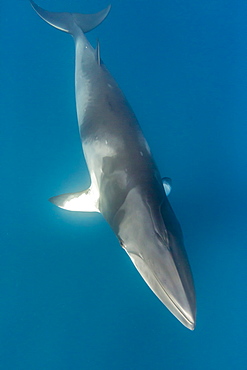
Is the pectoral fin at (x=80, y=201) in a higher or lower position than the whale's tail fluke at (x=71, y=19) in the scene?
lower

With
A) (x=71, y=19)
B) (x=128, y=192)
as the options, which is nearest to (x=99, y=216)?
(x=128, y=192)

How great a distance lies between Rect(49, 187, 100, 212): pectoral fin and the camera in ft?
17.9

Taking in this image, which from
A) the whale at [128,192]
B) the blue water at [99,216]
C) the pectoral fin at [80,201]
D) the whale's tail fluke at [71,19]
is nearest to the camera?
the whale at [128,192]

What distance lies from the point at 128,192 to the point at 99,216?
6.93 feet

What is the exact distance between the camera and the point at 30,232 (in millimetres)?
6434

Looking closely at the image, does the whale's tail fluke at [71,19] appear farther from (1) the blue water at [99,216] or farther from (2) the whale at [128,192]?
(1) the blue water at [99,216]

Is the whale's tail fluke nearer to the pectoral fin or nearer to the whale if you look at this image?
the whale

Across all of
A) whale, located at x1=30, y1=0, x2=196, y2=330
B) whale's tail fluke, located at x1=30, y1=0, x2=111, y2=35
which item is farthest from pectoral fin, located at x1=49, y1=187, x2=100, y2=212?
whale's tail fluke, located at x1=30, y1=0, x2=111, y2=35

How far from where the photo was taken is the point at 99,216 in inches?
249

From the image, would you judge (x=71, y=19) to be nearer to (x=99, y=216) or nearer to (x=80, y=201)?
(x=80, y=201)

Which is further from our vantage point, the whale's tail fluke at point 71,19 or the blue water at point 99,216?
the whale's tail fluke at point 71,19

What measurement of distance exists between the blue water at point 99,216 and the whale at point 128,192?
1.03 meters

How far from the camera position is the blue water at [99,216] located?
5.68 meters

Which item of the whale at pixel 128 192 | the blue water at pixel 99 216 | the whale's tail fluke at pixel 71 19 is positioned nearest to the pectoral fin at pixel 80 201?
the whale at pixel 128 192
